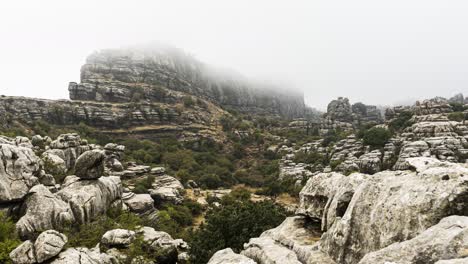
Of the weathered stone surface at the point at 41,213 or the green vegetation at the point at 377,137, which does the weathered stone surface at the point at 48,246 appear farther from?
the green vegetation at the point at 377,137

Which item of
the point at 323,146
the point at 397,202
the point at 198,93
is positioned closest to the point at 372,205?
the point at 397,202

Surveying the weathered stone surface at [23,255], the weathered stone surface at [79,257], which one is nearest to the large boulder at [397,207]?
the weathered stone surface at [79,257]

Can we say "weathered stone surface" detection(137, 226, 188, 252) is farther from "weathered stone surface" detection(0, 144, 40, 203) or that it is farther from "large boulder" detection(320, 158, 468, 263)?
"large boulder" detection(320, 158, 468, 263)

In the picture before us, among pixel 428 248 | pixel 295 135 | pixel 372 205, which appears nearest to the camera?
pixel 428 248

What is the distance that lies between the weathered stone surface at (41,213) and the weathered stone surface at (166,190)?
31.5m

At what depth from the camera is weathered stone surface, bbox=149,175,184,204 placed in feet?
192

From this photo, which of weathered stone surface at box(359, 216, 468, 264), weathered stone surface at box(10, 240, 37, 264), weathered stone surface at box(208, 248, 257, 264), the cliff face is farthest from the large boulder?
the cliff face

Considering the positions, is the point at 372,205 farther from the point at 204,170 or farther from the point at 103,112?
the point at 103,112

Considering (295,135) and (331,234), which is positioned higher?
(331,234)

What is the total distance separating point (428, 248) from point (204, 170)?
271ft

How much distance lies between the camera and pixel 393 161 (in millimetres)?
64000

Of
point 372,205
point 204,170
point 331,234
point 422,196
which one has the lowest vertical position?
point 204,170

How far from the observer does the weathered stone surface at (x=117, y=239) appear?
22.4 meters

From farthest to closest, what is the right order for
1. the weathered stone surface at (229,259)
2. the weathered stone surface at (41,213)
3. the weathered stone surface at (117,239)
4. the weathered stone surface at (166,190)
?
the weathered stone surface at (166,190), the weathered stone surface at (41,213), the weathered stone surface at (117,239), the weathered stone surface at (229,259)
